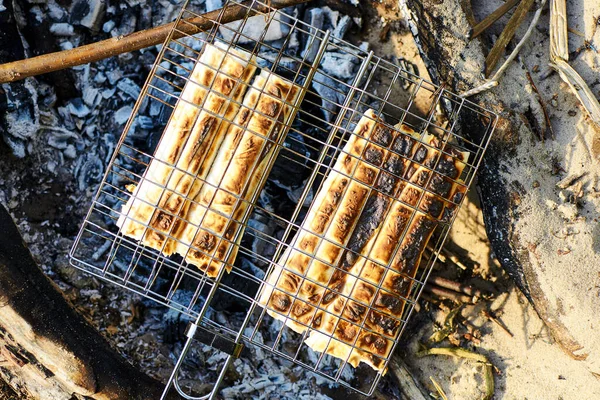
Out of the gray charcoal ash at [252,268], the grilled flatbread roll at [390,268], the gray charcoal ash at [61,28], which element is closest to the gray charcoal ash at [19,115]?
the gray charcoal ash at [61,28]

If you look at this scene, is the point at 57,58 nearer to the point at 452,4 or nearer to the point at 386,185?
the point at 386,185

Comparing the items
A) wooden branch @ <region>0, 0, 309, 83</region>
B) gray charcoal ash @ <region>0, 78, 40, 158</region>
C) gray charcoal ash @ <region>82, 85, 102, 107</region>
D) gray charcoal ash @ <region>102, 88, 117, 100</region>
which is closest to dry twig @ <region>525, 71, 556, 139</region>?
wooden branch @ <region>0, 0, 309, 83</region>

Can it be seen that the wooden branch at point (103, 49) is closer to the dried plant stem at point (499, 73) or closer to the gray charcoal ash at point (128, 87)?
the gray charcoal ash at point (128, 87)

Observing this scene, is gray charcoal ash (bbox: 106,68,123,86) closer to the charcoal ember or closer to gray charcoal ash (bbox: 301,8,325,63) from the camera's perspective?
the charcoal ember

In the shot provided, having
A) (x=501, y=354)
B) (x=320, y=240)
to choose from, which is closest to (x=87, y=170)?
(x=320, y=240)

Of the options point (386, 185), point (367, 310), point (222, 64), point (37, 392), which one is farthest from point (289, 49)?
point (37, 392)

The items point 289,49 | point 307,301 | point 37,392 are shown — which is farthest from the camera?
point 289,49
